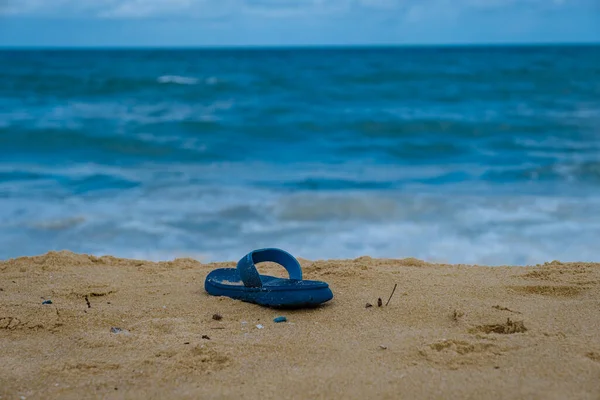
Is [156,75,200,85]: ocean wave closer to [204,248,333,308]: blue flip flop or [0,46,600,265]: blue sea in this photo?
[0,46,600,265]: blue sea

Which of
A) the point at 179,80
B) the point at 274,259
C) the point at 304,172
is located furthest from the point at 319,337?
the point at 179,80

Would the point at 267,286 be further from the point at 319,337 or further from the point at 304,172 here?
the point at 304,172

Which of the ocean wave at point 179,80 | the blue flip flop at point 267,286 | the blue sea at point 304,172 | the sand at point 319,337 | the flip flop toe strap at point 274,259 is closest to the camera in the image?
the sand at point 319,337

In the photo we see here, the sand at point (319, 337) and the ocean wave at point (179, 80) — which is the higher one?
the ocean wave at point (179, 80)

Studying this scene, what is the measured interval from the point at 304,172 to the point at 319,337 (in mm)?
6172

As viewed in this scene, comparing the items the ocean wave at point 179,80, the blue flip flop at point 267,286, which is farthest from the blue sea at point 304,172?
the blue flip flop at point 267,286

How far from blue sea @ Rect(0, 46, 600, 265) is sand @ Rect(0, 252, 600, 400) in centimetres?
167

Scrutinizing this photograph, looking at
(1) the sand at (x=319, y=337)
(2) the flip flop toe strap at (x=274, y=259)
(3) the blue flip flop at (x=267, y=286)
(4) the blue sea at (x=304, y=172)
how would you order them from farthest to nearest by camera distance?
(4) the blue sea at (x=304, y=172) < (2) the flip flop toe strap at (x=274, y=259) < (3) the blue flip flop at (x=267, y=286) < (1) the sand at (x=319, y=337)

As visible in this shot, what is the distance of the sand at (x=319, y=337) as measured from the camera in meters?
1.96

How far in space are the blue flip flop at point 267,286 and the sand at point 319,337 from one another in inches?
2.0

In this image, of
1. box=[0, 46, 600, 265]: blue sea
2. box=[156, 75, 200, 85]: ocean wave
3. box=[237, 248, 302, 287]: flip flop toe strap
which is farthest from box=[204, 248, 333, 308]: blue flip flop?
box=[156, 75, 200, 85]: ocean wave

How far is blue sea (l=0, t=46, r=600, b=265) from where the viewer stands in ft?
16.8

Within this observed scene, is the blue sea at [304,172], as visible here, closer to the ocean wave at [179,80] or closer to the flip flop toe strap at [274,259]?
the ocean wave at [179,80]

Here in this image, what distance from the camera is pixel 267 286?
2.76 metres
